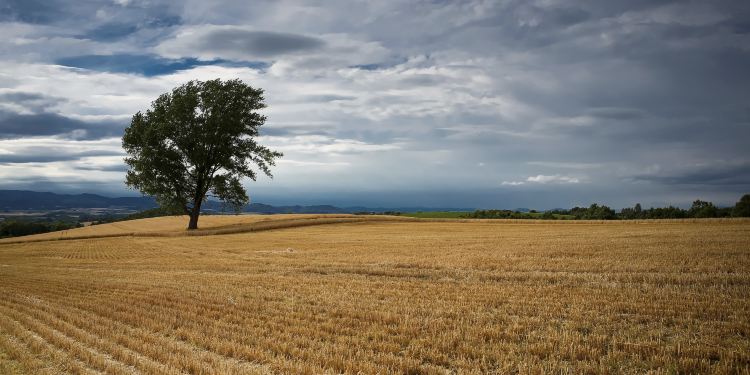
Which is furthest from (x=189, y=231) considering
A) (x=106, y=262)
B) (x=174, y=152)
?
(x=106, y=262)

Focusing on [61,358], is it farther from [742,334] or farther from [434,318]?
[742,334]

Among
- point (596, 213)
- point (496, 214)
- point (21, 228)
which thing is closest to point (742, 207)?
point (596, 213)

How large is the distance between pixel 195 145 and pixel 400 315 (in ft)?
152

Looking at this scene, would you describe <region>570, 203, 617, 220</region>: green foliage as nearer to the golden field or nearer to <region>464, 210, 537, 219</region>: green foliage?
<region>464, 210, 537, 219</region>: green foliage

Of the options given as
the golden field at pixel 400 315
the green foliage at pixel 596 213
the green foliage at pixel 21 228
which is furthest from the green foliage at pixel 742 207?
the green foliage at pixel 21 228

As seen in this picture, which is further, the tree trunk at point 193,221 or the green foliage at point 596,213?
the green foliage at point 596,213

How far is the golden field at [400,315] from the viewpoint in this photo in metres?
7.89

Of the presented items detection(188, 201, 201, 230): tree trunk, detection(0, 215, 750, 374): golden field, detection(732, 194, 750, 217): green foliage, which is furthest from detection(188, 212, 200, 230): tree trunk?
detection(732, 194, 750, 217): green foliage

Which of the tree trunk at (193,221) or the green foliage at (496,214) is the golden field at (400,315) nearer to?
the tree trunk at (193,221)

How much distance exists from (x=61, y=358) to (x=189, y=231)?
45654 mm

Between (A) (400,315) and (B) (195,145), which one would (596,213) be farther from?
(A) (400,315)

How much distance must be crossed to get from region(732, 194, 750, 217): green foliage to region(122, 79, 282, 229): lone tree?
7108 cm

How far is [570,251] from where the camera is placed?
24000 millimetres

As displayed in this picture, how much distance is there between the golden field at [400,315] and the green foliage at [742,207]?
6160cm
